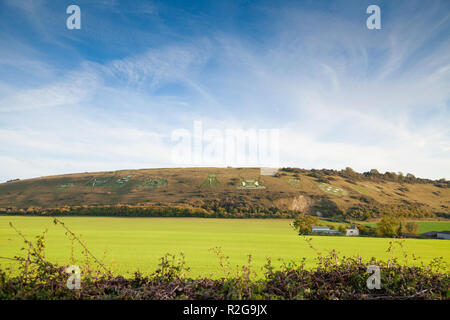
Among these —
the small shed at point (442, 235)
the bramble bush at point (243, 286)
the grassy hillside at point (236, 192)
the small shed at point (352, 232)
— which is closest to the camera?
the bramble bush at point (243, 286)

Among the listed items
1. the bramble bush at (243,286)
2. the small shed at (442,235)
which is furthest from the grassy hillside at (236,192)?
the bramble bush at (243,286)

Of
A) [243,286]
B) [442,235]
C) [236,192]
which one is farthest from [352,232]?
[236,192]

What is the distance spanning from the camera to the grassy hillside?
176 ft

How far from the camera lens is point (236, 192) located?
61.9 metres

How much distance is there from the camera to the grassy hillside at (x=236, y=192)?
53.5m

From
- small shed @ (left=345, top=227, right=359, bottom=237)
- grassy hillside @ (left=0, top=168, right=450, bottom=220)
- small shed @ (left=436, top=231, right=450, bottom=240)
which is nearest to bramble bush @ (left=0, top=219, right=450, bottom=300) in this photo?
small shed @ (left=345, top=227, right=359, bottom=237)

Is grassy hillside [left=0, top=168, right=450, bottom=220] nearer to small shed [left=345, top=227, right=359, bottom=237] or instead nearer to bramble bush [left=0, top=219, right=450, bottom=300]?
small shed [left=345, top=227, right=359, bottom=237]

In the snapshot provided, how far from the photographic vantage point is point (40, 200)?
197ft

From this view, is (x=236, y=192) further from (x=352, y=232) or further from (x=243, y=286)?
(x=243, y=286)

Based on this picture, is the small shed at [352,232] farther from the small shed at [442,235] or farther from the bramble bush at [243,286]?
the bramble bush at [243,286]
